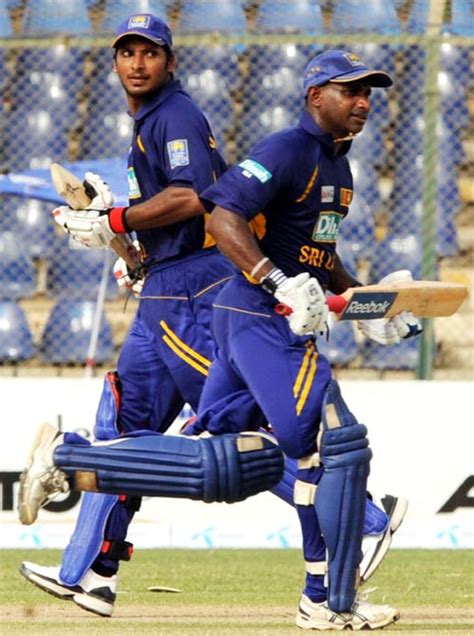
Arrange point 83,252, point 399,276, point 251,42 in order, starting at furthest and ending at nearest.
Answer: point 83,252, point 251,42, point 399,276

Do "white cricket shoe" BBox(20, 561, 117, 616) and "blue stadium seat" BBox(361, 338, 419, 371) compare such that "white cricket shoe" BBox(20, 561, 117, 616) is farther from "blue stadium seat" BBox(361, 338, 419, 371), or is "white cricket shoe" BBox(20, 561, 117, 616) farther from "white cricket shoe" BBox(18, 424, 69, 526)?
"blue stadium seat" BBox(361, 338, 419, 371)

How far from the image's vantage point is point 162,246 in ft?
20.7

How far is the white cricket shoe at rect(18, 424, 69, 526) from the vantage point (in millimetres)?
5246

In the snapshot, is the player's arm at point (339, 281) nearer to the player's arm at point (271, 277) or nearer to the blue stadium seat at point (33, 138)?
the player's arm at point (271, 277)

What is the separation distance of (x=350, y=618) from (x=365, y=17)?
20.6ft

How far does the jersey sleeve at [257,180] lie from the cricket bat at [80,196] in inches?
40.1

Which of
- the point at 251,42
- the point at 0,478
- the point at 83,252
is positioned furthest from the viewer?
the point at 83,252

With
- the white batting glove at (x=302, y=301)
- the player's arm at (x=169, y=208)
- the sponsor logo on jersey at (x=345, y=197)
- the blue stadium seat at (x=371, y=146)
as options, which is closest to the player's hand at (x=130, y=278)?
the player's arm at (x=169, y=208)

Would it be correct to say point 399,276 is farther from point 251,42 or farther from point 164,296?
point 251,42

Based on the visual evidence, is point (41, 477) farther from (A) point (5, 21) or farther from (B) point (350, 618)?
(A) point (5, 21)

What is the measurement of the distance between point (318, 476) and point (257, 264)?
2.57 ft

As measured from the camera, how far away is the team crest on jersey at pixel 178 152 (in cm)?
608

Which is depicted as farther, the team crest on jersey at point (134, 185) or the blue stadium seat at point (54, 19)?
the blue stadium seat at point (54, 19)

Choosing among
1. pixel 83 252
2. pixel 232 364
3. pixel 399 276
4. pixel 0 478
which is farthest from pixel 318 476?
pixel 83 252
